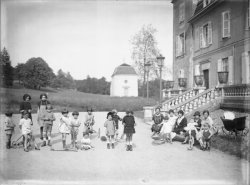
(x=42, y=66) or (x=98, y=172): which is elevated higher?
(x=42, y=66)

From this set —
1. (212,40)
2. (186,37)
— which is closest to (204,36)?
(212,40)

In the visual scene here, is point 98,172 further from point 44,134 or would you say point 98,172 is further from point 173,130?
point 173,130

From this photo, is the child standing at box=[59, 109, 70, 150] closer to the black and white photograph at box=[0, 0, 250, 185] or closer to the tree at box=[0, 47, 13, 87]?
the black and white photograph at box=[0, 0, 250, 185]

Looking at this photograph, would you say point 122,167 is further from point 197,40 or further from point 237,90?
point 197,40

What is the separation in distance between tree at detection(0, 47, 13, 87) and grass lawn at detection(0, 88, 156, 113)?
41 cm

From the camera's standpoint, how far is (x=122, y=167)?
5543 millimetres

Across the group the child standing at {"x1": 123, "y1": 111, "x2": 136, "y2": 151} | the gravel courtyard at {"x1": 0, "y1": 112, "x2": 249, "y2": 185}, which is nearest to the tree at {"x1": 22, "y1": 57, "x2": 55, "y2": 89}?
the gravel courtyard at {"x1": 0, "y1": 112, "x2": 249, "y2": 185}

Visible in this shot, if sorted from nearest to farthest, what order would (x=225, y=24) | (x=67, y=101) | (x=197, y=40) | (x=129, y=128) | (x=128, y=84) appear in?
(x=129, y=128), (x=67, y=101), (x=225, y=24), (x=197, y=40), (x=128, y=84)

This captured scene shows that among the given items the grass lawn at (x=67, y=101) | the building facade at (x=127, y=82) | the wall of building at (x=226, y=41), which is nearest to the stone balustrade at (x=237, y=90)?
the wall of building at (x=226, y=41)

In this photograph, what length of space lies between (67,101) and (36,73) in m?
2.98

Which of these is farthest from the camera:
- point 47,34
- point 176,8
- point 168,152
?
point 176,8

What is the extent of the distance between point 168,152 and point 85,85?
363 inches

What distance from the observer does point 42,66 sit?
28.2 ft

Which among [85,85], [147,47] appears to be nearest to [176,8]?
[147,47]
